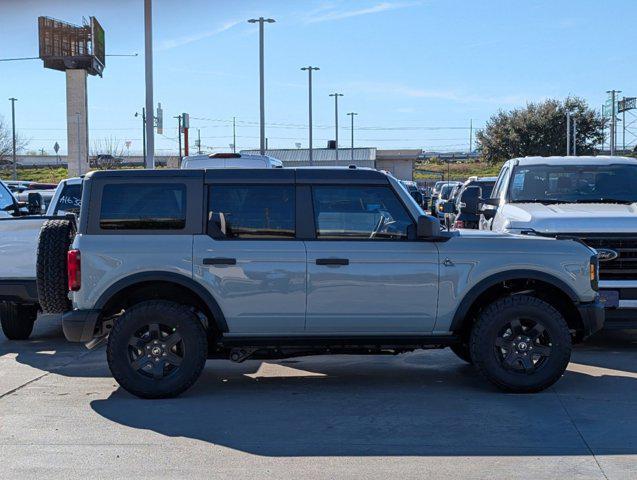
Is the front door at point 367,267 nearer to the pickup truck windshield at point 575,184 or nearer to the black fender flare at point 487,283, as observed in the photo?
the black fender flare at point 487,283

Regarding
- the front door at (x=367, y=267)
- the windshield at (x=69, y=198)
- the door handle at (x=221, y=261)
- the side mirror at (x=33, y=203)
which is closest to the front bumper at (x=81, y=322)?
the door handle at (x=221, y=261)

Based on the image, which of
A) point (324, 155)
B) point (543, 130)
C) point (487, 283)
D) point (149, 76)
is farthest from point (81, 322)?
point (324, 155)

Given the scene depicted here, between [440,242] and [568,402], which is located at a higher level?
[440,242]

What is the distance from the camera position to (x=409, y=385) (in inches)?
329

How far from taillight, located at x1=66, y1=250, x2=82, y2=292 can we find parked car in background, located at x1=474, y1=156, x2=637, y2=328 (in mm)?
4978

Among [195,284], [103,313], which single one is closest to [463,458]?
[195,284]

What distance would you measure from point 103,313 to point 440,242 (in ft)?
10.00

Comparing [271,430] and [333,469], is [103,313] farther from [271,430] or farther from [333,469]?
[333,469]

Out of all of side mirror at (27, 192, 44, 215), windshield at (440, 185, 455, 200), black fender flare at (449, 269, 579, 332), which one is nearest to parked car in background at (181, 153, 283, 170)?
side mirror at (27, 192, 44, 215)

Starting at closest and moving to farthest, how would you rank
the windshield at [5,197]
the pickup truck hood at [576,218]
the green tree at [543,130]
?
the pickup truck hood at [576,218]
the windshield at [5,197]
the green tree at [543,130]

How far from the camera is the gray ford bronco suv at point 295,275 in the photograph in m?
7.64

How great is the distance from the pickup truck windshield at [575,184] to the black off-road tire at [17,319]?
6.36m

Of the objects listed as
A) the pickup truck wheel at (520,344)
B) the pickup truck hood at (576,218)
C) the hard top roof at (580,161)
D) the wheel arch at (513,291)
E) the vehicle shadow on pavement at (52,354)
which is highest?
the hard top roof at (580,161)

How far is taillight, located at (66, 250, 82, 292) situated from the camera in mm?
7590
